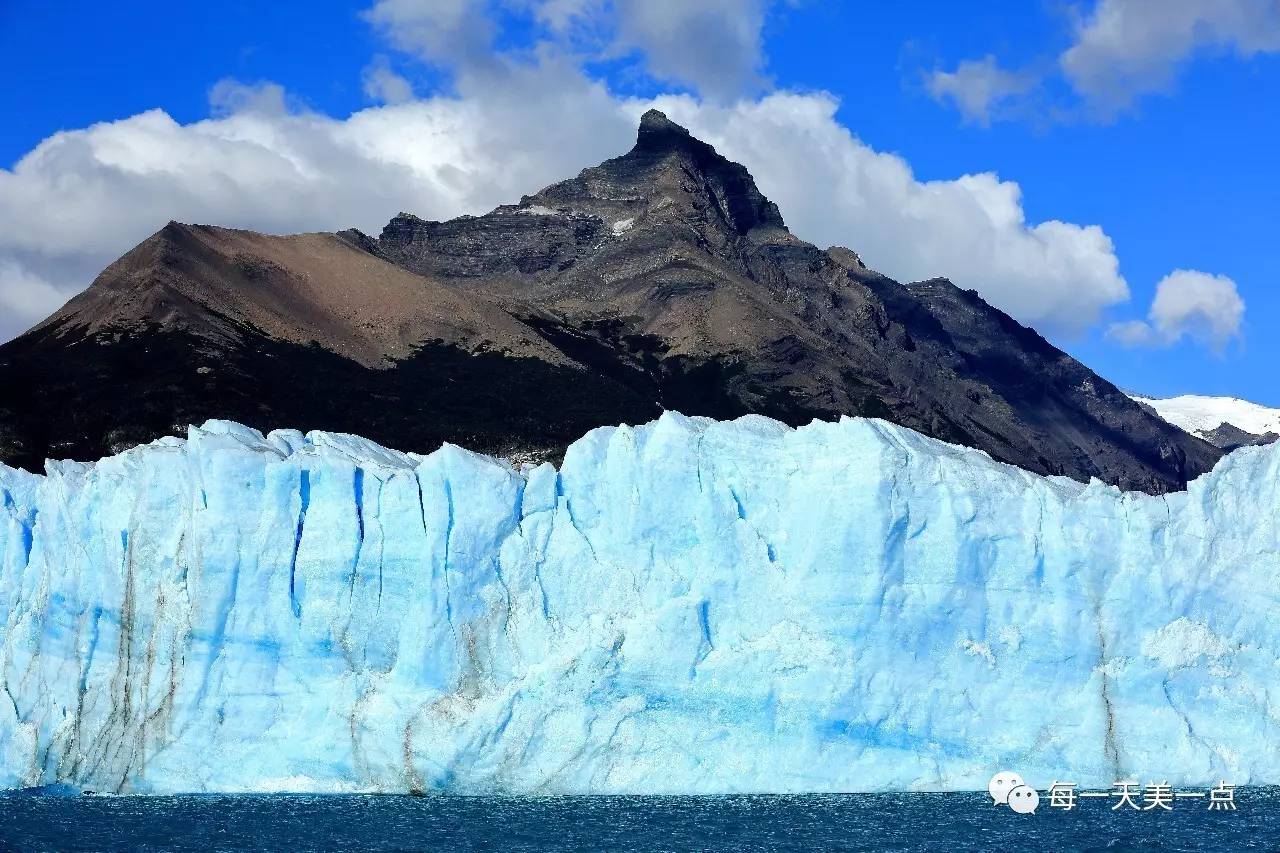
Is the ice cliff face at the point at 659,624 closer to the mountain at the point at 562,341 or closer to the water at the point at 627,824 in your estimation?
the water at the point at 627,824

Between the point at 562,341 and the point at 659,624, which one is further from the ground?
the point at 562,341

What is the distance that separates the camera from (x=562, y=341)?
130m

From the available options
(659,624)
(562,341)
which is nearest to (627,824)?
(659,624)

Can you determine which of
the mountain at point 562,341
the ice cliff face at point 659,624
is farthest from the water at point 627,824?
the mountain at point 562,341

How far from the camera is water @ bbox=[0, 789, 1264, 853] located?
26.0m

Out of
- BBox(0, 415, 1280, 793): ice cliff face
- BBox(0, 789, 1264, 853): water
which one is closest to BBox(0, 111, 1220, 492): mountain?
BBox(0, 415, 1280, 793): ice cliff face

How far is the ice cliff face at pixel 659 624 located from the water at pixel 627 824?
0.60 metres

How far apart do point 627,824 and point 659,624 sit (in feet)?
13.9

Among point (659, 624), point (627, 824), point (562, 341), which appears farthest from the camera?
point (562, 341)

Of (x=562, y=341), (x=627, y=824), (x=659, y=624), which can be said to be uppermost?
(x=562, y=341)

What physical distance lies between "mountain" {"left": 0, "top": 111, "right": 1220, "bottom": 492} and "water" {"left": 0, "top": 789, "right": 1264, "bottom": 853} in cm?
6409

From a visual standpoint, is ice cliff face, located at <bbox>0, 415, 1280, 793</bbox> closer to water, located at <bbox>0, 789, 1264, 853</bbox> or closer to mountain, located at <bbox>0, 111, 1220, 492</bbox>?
water, located at <bbox>0, 789, 1264, 853</bbox>

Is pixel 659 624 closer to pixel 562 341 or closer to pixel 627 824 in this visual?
pixel 627 824

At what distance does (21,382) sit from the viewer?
323ft
